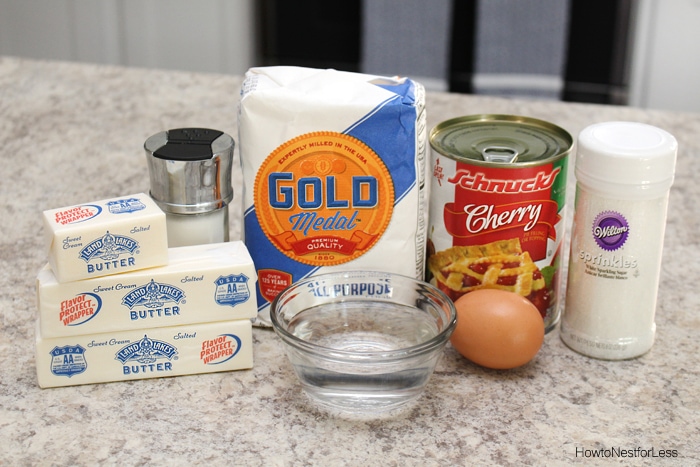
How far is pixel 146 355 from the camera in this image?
92 cm

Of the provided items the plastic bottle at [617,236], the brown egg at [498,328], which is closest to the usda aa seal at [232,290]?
the brown egg at [498,328]

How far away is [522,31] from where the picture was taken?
2.47 metres

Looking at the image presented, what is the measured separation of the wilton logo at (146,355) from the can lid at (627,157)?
1.53 ft

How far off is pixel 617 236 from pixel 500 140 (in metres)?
0.17

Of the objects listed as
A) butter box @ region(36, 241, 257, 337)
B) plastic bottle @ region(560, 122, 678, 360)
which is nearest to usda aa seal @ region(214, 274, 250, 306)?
butter box @ region(36, 241, 257, 337)

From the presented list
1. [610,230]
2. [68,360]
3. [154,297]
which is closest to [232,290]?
[154,297]

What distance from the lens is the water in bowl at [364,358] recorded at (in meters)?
0.86

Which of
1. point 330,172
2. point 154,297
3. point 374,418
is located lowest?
point 374,418

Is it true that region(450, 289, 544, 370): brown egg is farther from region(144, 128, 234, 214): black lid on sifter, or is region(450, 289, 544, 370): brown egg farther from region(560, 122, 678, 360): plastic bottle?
region(144, 128, 234, 214): black lid on sifter

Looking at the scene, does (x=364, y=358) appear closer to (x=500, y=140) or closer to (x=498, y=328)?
(x=498, y=328)

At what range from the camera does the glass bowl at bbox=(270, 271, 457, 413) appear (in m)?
0.86

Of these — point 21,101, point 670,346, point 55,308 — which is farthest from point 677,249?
point 21,101

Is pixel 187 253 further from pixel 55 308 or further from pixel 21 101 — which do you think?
pixel 21 101

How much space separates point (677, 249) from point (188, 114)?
853 mm
